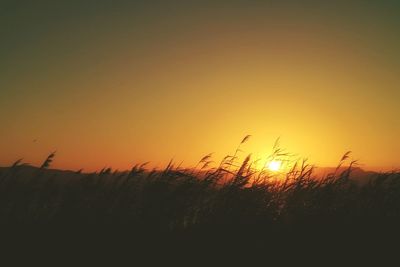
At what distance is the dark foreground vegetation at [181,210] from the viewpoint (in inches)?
261

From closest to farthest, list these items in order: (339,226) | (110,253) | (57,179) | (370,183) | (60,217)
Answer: (110,253), (60,217), (339,226), (57,179), (370,183)

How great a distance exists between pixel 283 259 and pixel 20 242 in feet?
12.3

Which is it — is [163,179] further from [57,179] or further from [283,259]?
[283,259]

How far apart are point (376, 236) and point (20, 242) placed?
5670 millimetres

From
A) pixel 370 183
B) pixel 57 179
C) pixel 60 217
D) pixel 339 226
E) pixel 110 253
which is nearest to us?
pixel 110 253

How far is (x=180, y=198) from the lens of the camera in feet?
24.3

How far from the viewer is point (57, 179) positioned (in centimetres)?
803

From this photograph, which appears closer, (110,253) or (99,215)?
(110,253)

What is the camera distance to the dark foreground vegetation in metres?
6.62

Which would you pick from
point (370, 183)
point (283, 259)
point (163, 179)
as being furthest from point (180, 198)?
point (370, 183)

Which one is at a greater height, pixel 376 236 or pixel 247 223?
pixel 376 236

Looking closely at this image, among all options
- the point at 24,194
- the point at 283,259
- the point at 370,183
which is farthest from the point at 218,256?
the point at 370,183

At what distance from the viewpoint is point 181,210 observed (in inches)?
291

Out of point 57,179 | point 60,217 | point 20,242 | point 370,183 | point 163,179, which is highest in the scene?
point 370,183
